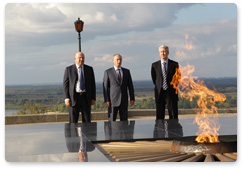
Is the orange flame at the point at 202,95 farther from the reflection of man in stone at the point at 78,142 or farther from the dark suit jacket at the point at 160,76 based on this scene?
the dark suit jacket at the point at 160,76

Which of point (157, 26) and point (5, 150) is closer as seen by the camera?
point (5, 150)

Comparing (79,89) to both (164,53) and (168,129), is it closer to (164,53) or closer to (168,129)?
(164,53)

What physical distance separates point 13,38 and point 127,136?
2643 cm

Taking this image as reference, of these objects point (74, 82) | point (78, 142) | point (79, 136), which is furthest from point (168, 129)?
point (74, 82)

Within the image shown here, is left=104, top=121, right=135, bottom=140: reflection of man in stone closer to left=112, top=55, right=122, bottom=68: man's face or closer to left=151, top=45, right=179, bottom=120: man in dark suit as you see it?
left=151, top=45, right=179, bottom=120: man in dark suit

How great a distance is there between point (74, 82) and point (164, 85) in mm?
1715

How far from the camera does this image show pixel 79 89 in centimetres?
720

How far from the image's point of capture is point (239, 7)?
5965 mm

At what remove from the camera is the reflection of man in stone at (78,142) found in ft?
13.5
